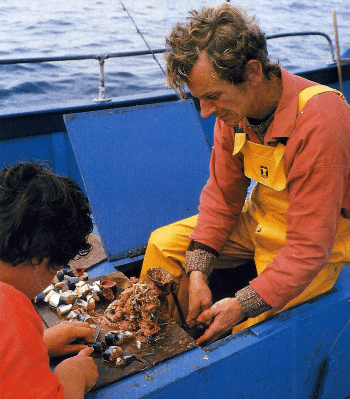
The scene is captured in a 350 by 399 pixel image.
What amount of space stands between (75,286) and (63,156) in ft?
4.59

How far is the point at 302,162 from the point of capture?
1.48 metres

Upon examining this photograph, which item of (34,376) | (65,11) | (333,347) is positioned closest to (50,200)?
(34,376)

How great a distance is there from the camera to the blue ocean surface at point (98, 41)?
242 inches

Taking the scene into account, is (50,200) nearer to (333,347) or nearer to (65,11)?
(333,347)

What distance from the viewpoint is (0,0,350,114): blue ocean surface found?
20.1 ft

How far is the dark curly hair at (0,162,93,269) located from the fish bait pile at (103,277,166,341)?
0.52 meters

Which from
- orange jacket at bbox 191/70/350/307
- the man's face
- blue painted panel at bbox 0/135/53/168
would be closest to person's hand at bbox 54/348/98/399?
orange jacket at bbox 191/70/350/307

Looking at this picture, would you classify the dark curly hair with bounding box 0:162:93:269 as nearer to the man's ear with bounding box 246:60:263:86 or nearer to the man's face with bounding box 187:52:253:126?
the man's face with bounding box 187:52:253:126

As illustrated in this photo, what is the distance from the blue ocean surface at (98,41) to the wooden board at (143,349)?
70.7 inches

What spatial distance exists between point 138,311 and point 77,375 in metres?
0.46

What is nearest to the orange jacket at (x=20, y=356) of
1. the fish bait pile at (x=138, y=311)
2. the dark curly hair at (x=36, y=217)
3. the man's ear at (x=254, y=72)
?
the dark curly hair at (x=36, y=217)

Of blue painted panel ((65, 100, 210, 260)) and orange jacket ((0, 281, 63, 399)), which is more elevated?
orange jacket ((0, 281, 63, 399))

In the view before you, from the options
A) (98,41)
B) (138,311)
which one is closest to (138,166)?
(138,311)

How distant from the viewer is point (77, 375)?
3.99ft
